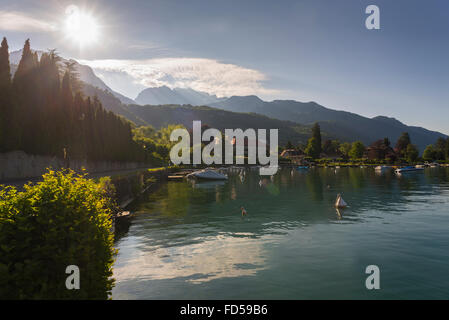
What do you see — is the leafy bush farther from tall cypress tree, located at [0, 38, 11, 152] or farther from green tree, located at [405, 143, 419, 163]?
green tree, located at [405, 143, 419, 163]

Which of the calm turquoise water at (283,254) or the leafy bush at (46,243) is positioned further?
the calm turquoise water at (283,254)

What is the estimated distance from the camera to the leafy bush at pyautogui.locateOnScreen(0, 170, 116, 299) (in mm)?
6582

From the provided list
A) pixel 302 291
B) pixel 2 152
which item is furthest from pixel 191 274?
pixel 2 152

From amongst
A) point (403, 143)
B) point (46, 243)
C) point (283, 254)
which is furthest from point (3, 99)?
point (403, 143)

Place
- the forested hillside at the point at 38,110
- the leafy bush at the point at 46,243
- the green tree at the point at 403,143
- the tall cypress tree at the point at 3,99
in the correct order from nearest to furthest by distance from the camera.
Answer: the leafy bush at the point at 46,243 < the tall cypress tree at the point at 3,99 < the forested hillside at the point at 38,110 < the green tree at the point at 403,143

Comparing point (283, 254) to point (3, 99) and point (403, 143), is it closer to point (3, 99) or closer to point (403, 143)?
point (3, 99)

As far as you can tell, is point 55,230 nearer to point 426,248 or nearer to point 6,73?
point 426,248

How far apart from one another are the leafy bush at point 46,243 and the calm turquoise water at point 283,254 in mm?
5918

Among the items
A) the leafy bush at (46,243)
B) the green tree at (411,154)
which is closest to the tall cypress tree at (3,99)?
A: the leafy bush at (46,243)

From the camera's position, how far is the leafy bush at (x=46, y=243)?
658 cm

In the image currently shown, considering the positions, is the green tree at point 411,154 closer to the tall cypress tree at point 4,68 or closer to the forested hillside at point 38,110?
the forested hillside at point 38,110

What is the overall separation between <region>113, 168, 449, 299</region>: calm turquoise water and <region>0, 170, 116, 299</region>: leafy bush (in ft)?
19.4

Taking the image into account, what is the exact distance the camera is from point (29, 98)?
135 feet
